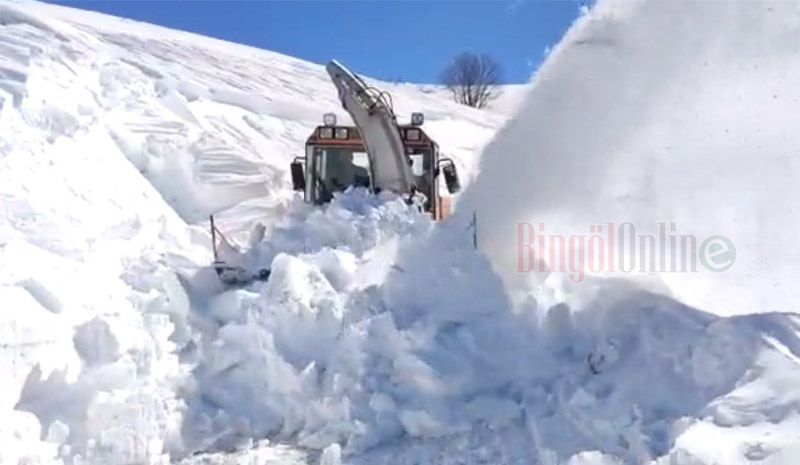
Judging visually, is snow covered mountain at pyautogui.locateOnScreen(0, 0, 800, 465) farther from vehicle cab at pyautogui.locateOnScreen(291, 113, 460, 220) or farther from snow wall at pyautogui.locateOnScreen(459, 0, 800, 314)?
vehicle cab at pyautogui.locateOnScreen(291, 113, 460, 220)

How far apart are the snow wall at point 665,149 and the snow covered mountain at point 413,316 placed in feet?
0.09

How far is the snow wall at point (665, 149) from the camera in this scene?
7.59m

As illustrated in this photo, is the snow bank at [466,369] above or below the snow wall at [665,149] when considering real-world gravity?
below

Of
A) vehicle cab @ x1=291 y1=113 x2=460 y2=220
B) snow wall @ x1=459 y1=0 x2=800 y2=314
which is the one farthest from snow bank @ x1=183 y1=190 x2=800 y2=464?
vehicle cab @ x1=291 y1=113 x2=460 y2=220

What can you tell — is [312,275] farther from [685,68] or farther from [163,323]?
[685,68]

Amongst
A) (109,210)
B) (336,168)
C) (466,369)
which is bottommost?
(466,369)

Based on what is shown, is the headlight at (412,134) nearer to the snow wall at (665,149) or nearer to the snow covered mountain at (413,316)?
the snow covered mountain at (413,316)

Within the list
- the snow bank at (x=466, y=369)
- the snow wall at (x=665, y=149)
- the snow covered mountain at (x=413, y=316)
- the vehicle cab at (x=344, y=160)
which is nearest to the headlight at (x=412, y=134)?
the vehicle cab at (x=344, y=160)

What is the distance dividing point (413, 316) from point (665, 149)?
12.1 feet

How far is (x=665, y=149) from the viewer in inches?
323

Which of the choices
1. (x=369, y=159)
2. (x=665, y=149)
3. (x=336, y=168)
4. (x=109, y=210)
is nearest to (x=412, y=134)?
(x=336, y=168)

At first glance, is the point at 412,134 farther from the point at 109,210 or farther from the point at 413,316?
the point at 413,316

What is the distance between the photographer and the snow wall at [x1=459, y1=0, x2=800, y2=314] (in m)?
7.59

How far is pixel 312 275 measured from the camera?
20.6ft
